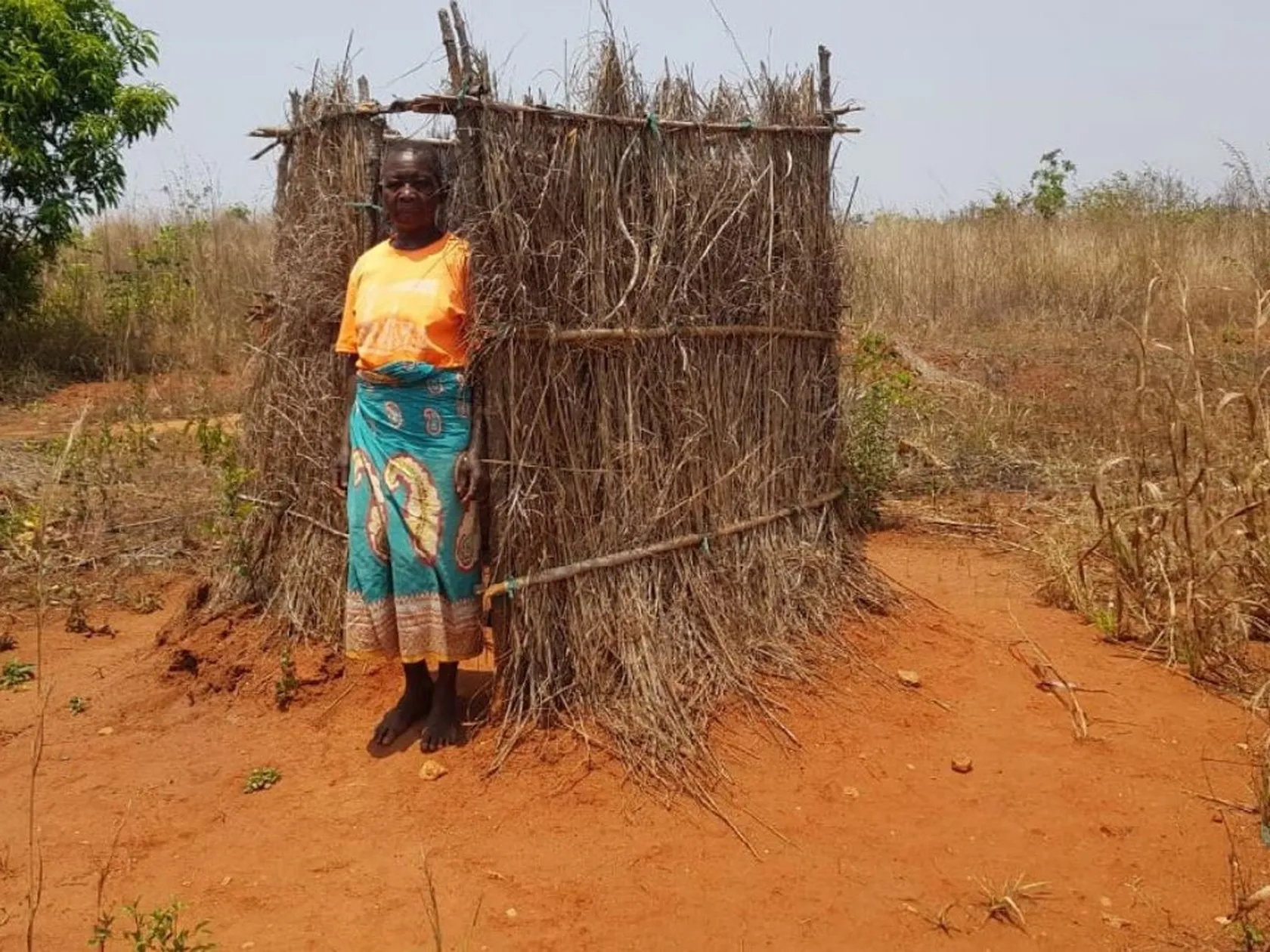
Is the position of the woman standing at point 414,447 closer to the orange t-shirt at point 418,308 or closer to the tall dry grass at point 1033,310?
the orange t-shirt at point 418,308

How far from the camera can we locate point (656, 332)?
3479 mm

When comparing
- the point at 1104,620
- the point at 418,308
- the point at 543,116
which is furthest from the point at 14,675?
the point at 1104,620

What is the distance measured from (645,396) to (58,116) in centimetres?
846

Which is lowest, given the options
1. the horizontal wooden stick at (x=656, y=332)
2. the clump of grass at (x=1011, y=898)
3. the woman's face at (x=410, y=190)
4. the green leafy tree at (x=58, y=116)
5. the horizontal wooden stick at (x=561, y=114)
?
the clump of grass at (x=1011, y=898)

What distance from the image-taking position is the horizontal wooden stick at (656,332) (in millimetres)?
3219

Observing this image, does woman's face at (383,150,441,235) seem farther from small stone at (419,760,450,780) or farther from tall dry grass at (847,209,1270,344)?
tall dry grass at (847,209,1270,344)

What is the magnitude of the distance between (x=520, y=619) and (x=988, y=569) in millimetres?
3020

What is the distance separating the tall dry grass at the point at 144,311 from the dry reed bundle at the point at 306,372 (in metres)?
5.73

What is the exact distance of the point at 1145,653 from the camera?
4.28 meters

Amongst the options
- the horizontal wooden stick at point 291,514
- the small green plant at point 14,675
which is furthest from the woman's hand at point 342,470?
the small green plant at point 14,675

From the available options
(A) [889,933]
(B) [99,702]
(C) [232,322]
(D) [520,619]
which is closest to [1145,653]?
(A) [889,933]

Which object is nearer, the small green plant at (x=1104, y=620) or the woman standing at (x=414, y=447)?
the woman standing at (x=414, y=447)

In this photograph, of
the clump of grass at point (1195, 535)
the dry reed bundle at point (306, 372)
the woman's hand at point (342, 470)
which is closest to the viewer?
the woman's hand at point (342, 470)

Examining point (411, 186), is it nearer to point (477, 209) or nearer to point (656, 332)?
point (477, 209)
